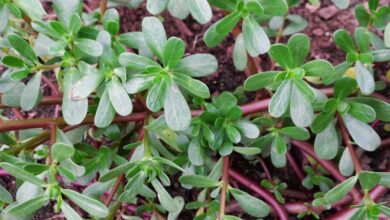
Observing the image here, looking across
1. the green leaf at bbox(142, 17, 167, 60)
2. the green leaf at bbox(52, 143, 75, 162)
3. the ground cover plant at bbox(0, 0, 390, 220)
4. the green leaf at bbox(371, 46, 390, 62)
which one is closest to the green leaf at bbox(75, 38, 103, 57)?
the ground cover plant at bbox(0, 0, 390, 220)

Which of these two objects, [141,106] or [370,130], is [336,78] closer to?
[370,130]

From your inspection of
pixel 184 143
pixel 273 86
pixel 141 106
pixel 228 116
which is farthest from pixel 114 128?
pixel 273 86

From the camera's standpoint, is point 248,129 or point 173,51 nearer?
point 173,51

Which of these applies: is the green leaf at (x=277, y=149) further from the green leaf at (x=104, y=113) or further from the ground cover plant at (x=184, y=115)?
the green leaf at (x=104, y=113)

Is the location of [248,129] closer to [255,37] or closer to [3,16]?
[255,37]

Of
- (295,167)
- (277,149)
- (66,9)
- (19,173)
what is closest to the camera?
(19,173)

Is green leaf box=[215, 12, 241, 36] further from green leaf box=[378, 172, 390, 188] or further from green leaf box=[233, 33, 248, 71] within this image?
green leaf box=[378, 172, 390, 188]

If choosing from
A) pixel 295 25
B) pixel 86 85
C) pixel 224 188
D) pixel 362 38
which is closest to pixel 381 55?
pixel 362 38

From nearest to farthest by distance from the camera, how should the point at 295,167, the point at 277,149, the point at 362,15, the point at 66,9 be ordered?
the point at 66,9 → the point at 277,149 → the point at 362,15 → the point at 295,167
